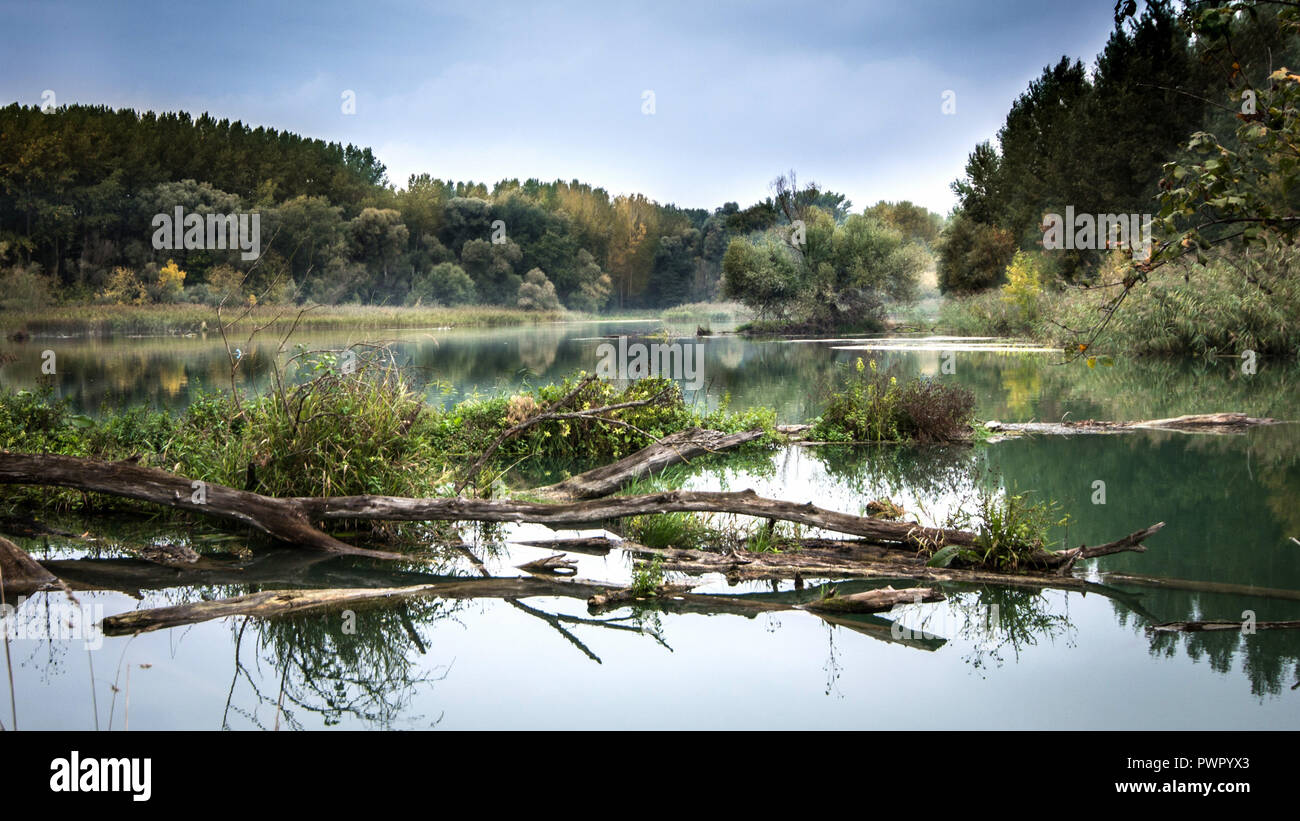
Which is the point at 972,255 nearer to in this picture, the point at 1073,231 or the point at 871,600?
the point at 1073,231

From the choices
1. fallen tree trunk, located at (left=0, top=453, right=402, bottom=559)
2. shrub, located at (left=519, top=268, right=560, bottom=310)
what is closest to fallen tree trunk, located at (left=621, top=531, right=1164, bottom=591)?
fallen tree trunk, located at (left=0, top=453, right=402, bottom=559)

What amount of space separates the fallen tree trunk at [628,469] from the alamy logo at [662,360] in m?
9.32

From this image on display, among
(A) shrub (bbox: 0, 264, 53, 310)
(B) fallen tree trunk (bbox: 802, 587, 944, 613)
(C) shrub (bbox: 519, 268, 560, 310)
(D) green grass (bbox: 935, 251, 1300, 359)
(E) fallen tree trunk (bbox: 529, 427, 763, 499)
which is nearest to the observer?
(B) fallen tree trunk (bbox: 802, 587, 944, 613)

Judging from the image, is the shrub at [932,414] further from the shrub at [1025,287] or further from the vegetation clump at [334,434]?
the shrub at [1025,287]

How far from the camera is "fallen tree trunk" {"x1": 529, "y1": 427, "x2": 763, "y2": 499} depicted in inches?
321

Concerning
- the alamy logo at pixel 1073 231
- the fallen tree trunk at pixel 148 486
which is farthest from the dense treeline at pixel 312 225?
the fallen tree trunk at pixel 148 486

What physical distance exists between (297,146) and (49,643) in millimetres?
70405

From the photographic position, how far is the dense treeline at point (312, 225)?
4484 centimetres

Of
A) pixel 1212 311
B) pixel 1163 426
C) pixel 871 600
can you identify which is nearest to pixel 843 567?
pixel 871 600

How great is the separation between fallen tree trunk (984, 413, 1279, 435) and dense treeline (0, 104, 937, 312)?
15.8 m

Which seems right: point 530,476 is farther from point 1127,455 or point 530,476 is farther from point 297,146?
point 297,146

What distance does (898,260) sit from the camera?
1702 inches

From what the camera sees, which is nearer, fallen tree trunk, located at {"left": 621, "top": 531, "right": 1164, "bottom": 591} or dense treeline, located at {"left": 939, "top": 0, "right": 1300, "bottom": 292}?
fallen tree trunk, located at {"left": 621, "top": 531, "right": 1164, "bottom": 591}
